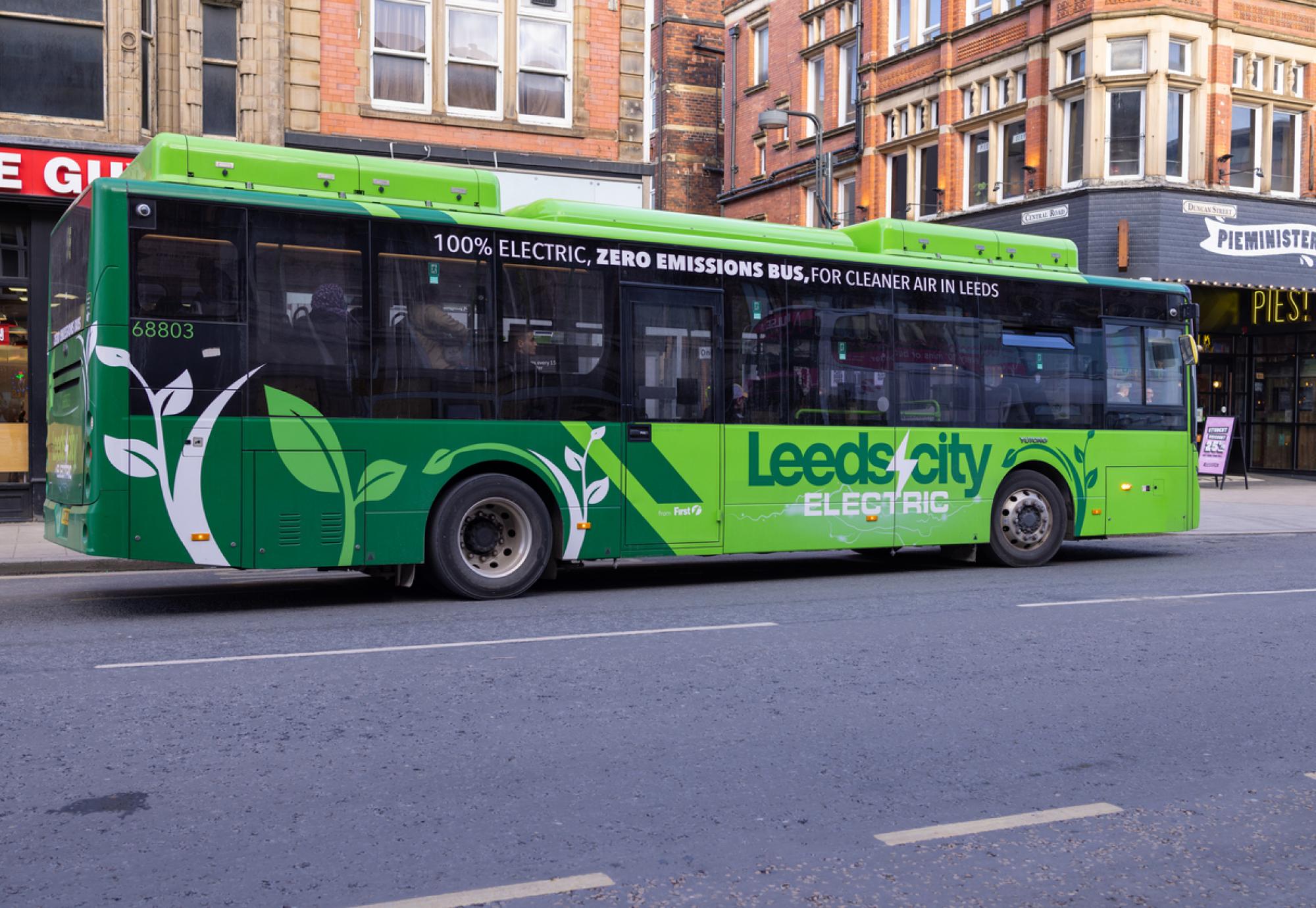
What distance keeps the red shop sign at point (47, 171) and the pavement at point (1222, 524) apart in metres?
4.55

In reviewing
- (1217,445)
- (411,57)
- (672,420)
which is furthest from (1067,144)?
(672,420)

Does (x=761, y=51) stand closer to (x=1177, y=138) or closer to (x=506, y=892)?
(x=1177, y=138)

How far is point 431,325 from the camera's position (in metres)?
10.0

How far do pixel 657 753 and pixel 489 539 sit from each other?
16.8 ft

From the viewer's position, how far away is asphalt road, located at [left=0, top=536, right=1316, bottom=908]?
408cm

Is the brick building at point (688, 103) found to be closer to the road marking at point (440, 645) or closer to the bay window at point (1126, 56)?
the bay window at point (1126, 56)

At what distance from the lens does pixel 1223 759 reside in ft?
17.9

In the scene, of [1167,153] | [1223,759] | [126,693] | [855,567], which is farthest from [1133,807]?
[1167,153]

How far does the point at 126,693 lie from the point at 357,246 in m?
4.38

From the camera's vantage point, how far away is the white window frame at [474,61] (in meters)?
20.2

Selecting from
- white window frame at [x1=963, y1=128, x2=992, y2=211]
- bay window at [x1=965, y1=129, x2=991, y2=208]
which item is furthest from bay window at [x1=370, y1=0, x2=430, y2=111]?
bay window at [x1=965, y1=129, x2=991, y2=208]

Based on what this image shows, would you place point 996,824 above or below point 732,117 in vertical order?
below

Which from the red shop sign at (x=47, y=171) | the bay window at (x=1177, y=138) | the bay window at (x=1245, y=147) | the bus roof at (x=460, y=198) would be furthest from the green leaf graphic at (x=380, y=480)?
the bay window at (x=1245, y=147)

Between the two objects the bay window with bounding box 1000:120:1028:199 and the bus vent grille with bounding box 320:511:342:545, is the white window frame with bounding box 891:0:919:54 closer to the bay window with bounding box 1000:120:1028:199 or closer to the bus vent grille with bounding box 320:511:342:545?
the bay window with bounding box 1000:120:1028:199
